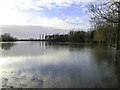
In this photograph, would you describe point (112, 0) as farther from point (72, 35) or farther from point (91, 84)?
point (72, 35)

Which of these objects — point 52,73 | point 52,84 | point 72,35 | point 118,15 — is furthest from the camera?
point 72,35

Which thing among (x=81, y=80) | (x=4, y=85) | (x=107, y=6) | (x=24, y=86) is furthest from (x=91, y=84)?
(x=107, y=6)

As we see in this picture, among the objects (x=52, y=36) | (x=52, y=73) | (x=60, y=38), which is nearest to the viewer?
(x=52, y=73)

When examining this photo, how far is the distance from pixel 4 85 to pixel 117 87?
17.9ft

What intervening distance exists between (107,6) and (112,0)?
118cm

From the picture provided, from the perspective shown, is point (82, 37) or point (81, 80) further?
point (82, 37)

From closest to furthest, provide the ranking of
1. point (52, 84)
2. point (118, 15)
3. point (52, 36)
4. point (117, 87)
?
point (117, 87), point (52, 84), point (118, 15), point (52, 36)

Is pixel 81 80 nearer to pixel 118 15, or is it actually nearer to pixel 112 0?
pixel 112 0

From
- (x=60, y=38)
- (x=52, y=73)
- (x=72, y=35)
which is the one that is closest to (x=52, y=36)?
(x=60, y=38)

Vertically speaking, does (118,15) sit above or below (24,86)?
above

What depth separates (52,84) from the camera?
12734 mm

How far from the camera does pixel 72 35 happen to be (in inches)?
6284

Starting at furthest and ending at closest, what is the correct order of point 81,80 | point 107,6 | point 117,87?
point 107,6, point 81,80, point 117,87

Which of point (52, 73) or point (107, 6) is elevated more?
point (107, 6)
